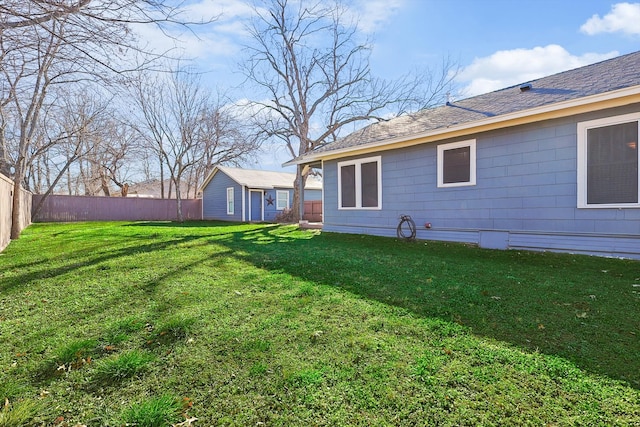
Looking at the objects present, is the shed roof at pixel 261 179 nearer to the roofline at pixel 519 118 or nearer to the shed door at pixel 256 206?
the shed door at pixel 256 206

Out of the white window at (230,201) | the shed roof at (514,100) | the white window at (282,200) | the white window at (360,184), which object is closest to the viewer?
the shed roof at (514,100)

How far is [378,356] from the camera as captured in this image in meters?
2.33

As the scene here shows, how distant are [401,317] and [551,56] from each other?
40.2 ft

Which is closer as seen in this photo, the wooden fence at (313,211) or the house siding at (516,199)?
the house siding at (516,199)

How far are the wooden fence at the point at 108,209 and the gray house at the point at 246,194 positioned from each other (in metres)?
1.91

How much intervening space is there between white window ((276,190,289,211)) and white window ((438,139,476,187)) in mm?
13092

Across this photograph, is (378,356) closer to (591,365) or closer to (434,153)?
(591,365)

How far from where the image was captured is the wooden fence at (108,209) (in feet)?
55.3

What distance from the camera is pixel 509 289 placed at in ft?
12.4

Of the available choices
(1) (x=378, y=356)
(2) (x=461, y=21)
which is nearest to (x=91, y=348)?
(1) (x=378, y=356)

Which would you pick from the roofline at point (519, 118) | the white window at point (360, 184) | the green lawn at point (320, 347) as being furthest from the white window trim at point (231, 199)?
the green lawn at point (320, 347)

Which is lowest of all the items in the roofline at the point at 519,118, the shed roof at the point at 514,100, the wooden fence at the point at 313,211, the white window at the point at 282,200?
the wooden fence at the point at 313,211

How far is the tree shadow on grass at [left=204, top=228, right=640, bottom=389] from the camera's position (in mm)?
2490

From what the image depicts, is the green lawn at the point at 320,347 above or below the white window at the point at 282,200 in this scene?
below
